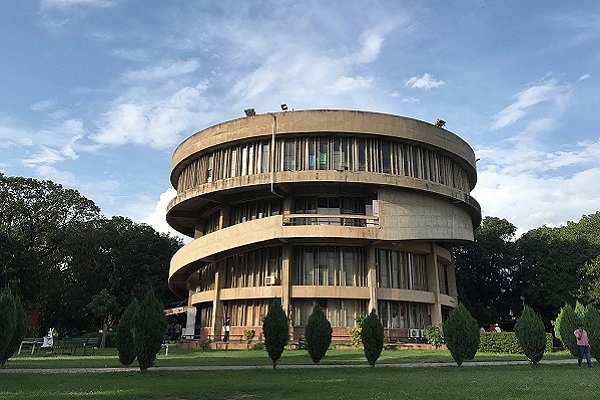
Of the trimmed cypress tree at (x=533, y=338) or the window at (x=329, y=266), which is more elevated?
the window at (x=329, y=266)

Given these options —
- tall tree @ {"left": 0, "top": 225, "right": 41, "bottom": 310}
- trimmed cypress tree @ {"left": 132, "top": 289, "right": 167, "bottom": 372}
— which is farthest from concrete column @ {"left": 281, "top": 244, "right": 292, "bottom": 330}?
tall tree @ {"left": 0, "top": 225, "right": 41, "bottom": 310}

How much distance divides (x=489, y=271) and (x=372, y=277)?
25.6 meters

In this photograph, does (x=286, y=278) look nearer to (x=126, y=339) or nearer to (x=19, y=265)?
(x=126, y=339)

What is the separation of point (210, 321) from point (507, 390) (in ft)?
95.9

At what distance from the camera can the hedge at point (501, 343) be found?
89.4 ft

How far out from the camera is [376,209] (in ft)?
109

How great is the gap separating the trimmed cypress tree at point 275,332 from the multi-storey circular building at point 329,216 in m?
13.5

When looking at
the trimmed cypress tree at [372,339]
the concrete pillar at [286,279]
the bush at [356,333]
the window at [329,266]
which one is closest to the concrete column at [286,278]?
the concrete pillar at [286,279]

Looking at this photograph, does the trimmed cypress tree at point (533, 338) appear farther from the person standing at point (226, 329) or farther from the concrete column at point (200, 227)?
the concrete column at point (200, 227)

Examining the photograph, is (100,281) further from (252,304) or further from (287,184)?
(287,184)

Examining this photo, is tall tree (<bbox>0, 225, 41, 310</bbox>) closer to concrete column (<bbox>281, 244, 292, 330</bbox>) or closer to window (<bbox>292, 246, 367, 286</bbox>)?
concrete column (<bbox>281, 244, 292, 330</bbox>)

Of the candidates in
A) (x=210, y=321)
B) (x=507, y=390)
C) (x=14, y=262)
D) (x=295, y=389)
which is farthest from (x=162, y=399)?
(x=14, y=262)

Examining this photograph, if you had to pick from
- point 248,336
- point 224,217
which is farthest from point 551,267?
point 248,336

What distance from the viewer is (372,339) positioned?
18.4 m
